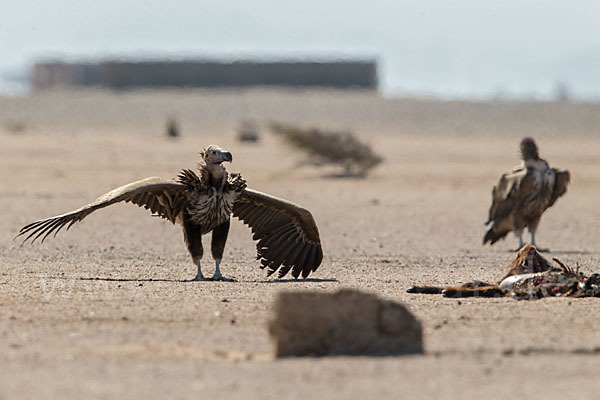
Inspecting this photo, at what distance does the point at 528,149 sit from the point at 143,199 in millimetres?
5484

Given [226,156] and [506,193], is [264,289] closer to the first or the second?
[226,156]

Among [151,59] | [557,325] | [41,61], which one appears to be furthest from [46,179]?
[41,61]

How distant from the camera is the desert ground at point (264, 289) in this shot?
251 inches

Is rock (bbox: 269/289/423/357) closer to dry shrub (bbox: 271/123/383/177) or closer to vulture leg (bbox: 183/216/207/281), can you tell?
vulture leg (bbox: 183/216/207/281)

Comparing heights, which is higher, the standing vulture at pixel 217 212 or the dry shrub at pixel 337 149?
the dry shrub at pixel 337 149

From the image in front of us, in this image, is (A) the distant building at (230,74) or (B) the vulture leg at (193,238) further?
(A) the distant building at (230,74)

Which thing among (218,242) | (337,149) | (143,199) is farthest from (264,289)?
(337,149)

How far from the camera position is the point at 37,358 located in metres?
6.91

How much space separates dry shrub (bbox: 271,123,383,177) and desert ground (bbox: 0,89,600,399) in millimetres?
505

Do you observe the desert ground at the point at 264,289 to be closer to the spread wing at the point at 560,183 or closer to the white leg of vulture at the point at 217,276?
the white leg of vulture at the point at 217,276

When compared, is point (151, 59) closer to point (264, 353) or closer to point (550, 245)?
point (550, 245)

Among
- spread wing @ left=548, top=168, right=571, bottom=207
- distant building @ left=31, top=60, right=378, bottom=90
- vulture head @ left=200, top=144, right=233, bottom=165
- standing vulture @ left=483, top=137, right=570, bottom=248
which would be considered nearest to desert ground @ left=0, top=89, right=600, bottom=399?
standing vulture @ left=483, top=137, right=570, bottom=248

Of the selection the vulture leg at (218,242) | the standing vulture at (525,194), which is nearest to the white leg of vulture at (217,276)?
the vulture leg at (218,242)

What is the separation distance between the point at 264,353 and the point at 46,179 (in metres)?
19.1
